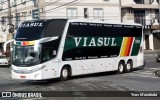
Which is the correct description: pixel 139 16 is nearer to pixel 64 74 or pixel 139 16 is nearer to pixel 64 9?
pixel 64 9

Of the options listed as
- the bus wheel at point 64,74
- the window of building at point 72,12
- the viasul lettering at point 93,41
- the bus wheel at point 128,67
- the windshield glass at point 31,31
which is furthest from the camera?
the window of building at point 72,12

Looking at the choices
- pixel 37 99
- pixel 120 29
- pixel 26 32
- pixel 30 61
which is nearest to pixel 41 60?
pixel 30 61

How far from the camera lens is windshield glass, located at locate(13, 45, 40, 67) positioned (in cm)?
2130

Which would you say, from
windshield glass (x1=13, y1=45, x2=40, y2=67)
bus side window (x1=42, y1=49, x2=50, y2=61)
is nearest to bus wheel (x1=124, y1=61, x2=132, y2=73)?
bus side window (x1=42, y1=49, x2=50, y2=61)

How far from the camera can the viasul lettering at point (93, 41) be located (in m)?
23.8

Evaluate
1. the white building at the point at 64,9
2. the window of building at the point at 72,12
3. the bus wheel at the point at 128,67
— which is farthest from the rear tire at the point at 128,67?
the window of building at the point at 72,12

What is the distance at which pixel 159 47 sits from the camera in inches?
2763

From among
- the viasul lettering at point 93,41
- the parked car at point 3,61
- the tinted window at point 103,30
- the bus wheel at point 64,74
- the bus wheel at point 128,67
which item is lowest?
the parked car at point 3,61

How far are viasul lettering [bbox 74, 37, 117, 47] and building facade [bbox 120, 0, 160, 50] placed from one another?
38.2 metres

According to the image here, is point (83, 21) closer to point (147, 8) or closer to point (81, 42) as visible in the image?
point (81, 42)

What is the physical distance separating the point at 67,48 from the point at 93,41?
2.61 meters

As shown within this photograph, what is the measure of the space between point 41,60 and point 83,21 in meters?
4.50

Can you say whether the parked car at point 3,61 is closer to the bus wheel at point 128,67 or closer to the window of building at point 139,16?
the bus wheel at point 128,67

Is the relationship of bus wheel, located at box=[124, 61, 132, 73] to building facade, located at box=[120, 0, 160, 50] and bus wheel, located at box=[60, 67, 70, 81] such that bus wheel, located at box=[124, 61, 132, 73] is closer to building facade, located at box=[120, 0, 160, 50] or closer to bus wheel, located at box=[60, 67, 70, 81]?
bus wheel, located at box=[60, 67, 70, 81]
